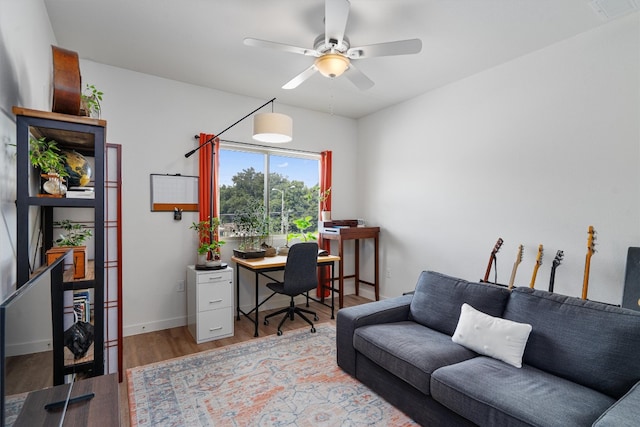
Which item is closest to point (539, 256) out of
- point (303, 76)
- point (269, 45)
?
point (303, 76)

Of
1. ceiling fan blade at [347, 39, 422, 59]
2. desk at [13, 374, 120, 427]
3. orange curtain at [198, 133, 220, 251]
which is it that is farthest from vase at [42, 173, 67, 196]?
ceiling fan blade at [347, 39, 422, 59]

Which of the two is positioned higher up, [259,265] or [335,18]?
[335,18]

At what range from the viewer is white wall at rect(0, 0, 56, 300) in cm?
140

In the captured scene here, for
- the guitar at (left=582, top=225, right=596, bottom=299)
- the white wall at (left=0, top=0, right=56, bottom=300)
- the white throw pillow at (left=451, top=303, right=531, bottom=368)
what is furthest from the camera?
the guitar at (left=582, top=225, right=596, bottom=299)

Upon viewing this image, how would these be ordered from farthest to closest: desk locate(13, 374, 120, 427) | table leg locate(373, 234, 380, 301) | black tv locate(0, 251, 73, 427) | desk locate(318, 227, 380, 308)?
table leg locate(373, 234, 380, 301)
desk locate(318, 227, 380, 308)
desk locate(13, 374, 120, 427)
black tv locate(0, 251, 73, 427)

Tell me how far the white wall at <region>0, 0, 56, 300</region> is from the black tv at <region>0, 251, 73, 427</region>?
0.46 metres

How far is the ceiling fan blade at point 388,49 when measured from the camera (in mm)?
2066

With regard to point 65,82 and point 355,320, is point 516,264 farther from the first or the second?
point 65,82

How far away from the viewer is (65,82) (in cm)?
166

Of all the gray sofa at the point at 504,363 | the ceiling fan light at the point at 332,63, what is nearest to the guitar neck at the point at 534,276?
the gray sofa at the point at 504,363

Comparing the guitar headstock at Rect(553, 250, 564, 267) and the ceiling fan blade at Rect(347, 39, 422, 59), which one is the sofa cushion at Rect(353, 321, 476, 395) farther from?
the ceiling fan blade at Rect(347, 39, 422, 59)

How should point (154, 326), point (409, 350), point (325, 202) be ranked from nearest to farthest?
1. point (409, 350)
2. point (154, 326)
3. point (325, 202)

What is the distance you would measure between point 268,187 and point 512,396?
3.36 m

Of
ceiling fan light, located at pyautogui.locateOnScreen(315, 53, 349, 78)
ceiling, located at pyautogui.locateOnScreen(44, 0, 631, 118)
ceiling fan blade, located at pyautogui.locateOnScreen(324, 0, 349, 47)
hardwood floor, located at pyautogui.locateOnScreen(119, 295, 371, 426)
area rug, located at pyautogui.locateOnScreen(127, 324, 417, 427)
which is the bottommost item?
area rug, located at pyautogui.locateOnScreen(127, 324, 417, 427)
